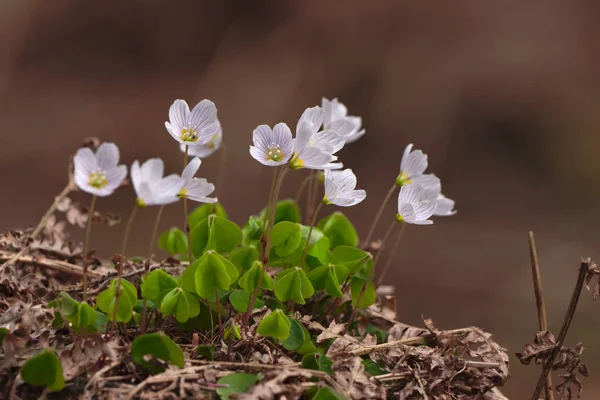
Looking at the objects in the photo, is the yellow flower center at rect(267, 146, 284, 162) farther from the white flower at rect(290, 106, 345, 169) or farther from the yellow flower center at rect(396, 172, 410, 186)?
the yellow flower center at rect(396, 172, 410, 186)

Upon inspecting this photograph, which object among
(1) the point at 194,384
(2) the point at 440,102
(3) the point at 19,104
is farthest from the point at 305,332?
(3) the point at 19,104

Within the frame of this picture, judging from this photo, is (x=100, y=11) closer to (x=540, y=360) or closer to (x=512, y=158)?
(x=512, y=158)

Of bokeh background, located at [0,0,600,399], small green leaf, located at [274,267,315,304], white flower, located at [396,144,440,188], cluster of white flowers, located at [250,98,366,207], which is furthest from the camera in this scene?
bokeh background, located at [0,0,600,399]

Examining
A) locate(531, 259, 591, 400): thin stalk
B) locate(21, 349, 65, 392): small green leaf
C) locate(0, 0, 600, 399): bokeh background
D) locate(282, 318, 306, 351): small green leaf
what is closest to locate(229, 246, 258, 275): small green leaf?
locate(282, 318, 306, 351): small green leaf

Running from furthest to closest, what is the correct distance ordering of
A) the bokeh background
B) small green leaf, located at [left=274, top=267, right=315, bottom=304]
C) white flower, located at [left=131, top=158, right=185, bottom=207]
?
the bokeh background < small green leaf, located at [left=274, top=267, right=315, bottom=304] < white flower, located at [left=131, top=158, right=185, bottom=207]

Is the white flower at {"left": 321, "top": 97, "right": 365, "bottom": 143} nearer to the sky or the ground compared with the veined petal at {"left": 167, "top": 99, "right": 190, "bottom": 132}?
nearer to the sky

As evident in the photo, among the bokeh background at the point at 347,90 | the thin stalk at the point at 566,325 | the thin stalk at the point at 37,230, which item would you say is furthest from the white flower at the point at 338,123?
the bokeh background at the point at 347,90

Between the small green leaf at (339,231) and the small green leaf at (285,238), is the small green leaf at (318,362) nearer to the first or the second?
the small green leaf at (285,238)
